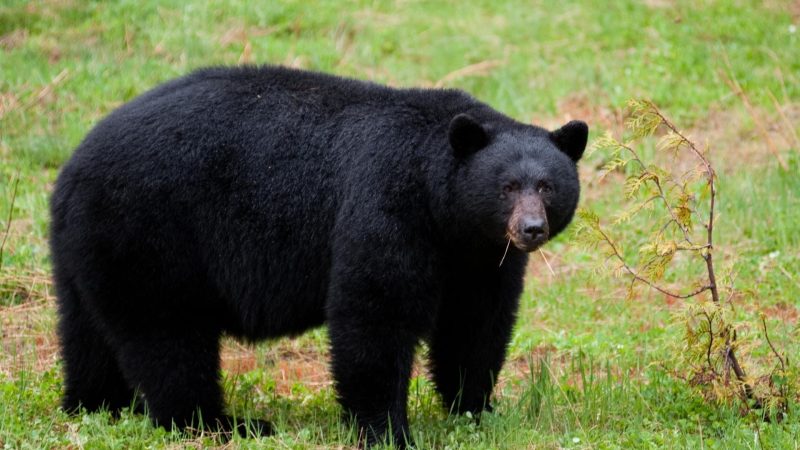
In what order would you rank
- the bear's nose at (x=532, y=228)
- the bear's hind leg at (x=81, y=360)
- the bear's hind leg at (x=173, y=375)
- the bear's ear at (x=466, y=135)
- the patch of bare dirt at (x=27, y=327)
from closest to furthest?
the bear's nose at (x=532, y=228) → the bear's ear at (x=466, y=135) → the bear's hind leg at (x=173, y=375) → the bear's hind leg at (x=81, y=360) → the patch of bare dirt at (x=27, y=327)

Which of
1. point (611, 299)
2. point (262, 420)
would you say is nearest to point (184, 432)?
point (262, 420)

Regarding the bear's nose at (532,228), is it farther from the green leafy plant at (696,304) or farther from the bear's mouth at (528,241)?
the green leafy plant at (696,304)

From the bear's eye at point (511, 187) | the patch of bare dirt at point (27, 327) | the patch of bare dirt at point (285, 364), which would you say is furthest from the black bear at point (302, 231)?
the patch of bare dirt at point (285, 364)

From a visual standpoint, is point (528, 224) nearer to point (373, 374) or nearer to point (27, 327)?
point (373, 374)

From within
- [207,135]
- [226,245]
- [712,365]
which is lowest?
[712,365]

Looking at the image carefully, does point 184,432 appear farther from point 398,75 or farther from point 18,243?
point 398,75

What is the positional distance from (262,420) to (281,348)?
1.86 metres

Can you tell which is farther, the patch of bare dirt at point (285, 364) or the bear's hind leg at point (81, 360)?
the patch of bare dirt at point (285, 364)

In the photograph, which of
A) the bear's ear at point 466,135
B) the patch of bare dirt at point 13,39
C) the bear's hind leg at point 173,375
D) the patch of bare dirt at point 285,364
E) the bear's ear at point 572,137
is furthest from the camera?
the patch of bare dirt at point 13,39

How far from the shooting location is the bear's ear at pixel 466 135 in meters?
6.32

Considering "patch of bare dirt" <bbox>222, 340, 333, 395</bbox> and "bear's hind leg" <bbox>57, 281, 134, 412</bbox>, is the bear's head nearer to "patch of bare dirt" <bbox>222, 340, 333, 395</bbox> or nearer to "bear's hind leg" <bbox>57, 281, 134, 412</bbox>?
"patch of bare dirt" <bbox>222, 340, 333, 395</bbox>

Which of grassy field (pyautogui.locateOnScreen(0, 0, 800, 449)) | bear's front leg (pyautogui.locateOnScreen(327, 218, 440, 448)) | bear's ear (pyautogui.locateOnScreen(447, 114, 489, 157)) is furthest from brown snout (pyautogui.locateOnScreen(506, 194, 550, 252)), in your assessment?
grassy field (pyautogui.locateOnScreen(0, 0, 800, 449))

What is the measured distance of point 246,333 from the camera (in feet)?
23.4

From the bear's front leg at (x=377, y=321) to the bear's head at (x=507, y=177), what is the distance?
0.42 m
